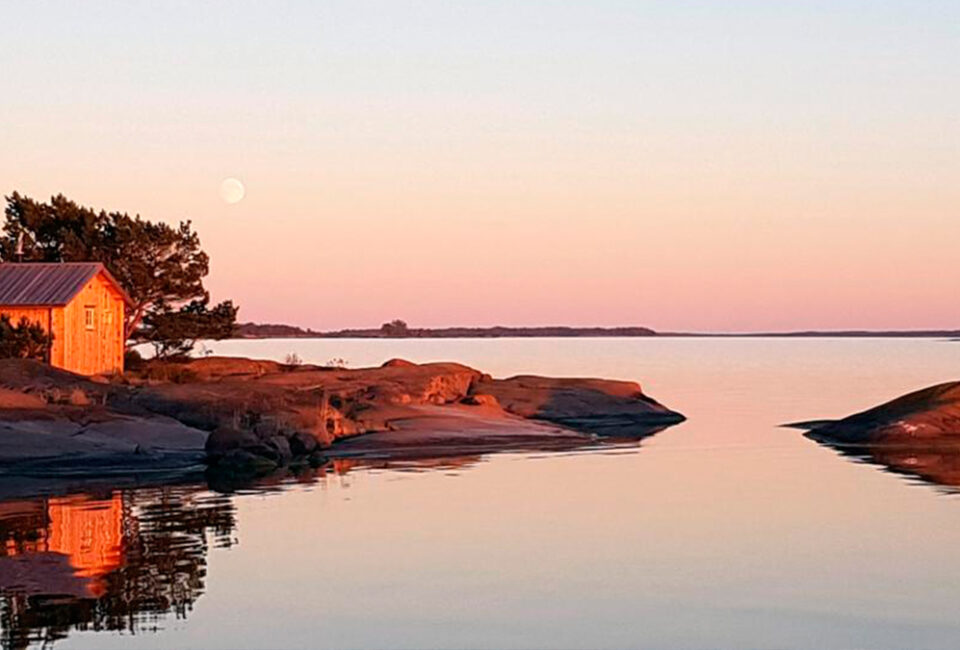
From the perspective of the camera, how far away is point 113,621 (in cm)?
1875

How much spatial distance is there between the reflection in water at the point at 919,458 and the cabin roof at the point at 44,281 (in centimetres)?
2590

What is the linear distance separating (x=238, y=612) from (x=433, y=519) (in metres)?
10.1

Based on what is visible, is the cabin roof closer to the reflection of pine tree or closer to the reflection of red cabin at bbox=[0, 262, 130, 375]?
the reflection of red cabin at bbox=[0, 262, 130, 375]

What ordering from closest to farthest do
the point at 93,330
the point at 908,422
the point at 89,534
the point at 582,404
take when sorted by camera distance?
the point at 89,534
the point at 908,422
the point at 93,330
the point at 582,404

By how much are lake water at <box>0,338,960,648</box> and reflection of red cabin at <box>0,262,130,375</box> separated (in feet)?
53.8

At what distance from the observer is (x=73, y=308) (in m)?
53.6

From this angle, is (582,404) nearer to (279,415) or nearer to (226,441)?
(279,415)

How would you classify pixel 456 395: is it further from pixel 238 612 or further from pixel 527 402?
pixel 238 612

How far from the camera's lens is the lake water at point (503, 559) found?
18.6 metres

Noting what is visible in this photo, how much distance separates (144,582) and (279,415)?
80.4 feet

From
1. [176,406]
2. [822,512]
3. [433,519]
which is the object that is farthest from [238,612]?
[176,406]

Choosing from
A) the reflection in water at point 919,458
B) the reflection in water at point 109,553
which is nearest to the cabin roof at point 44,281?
the reflection in water at point 109,553

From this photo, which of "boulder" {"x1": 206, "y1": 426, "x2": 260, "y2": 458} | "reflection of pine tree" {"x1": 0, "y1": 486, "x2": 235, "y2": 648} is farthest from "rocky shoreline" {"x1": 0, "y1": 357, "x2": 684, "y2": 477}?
"reflection of pine tree" {"x1": 0, "y1": 486, "x2": 235, "y2": 648}

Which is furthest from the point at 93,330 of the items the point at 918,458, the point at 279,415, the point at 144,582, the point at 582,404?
the point at 144,582
